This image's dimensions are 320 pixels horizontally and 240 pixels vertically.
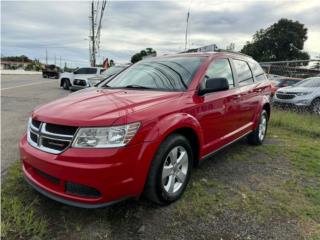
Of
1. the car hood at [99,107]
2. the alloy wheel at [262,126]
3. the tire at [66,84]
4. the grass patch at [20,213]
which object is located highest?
the car hood at [99,107]

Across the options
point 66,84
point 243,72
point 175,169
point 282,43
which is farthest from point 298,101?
point 282,43

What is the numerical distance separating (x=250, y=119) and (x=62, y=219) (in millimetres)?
3466

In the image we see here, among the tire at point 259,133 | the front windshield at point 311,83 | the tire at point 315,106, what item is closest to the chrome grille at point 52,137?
the tire at point 259,133

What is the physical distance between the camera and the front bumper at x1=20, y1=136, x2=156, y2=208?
8.20 feet

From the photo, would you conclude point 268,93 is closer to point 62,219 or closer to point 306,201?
point 306,201

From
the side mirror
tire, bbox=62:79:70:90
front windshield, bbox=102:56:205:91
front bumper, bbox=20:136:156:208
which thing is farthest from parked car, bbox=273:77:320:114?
tire, bbox=62:79:70:90

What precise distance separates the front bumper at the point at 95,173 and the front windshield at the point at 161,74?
1177mm

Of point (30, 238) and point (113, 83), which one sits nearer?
point (30, 238)

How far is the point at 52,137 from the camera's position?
2699 millimetres

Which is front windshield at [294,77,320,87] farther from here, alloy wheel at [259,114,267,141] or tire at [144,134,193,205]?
tire at [144,134,193,205]

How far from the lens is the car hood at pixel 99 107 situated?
8.64ft

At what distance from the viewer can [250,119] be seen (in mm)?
5078

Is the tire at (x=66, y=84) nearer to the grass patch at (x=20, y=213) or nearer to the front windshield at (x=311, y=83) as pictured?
the front windshield at (x=311, y=83)

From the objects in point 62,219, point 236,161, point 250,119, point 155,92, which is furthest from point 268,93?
point 62,219
